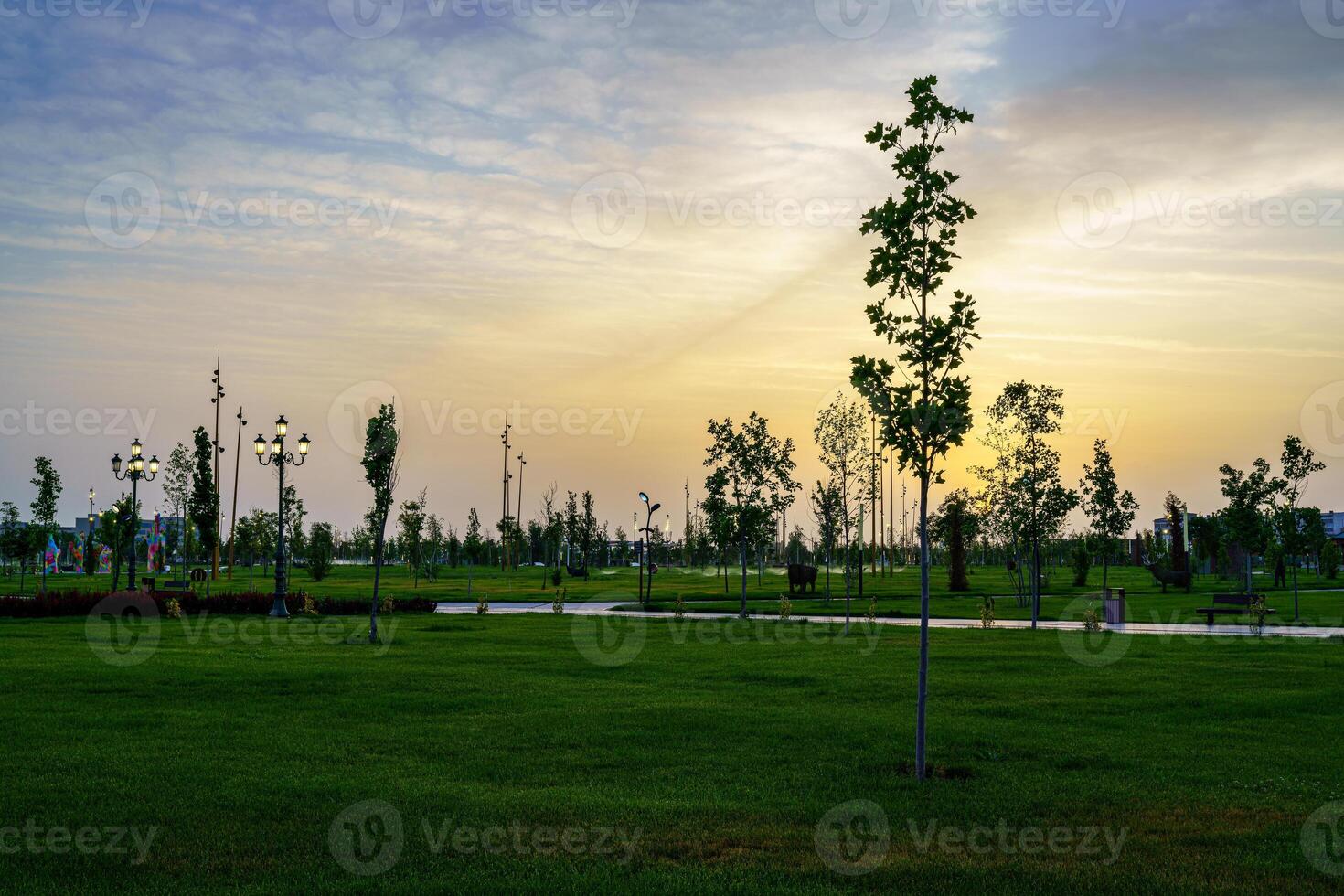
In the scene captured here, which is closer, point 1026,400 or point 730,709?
point 730,709

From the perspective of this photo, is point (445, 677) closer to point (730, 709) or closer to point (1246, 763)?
point (730, 709)

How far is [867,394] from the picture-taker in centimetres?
1167

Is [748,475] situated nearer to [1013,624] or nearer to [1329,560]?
[1013,624]

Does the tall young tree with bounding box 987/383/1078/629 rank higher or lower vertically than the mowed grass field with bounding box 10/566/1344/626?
higher

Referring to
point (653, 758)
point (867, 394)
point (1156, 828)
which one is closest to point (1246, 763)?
point (1156, 828)

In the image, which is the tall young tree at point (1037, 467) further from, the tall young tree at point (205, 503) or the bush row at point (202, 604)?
the tall young tree at point (205, 503)

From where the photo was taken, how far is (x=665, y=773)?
1123cm

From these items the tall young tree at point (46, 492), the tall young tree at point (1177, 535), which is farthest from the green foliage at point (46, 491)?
the tall young tree at point (1177, 535)

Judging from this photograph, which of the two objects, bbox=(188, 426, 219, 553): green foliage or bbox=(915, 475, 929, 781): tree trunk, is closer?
bbox=(915, 475, 929, 781): tree trunk

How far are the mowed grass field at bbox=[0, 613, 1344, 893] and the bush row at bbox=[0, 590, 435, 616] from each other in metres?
15.1

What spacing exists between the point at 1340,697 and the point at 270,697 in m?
18.3

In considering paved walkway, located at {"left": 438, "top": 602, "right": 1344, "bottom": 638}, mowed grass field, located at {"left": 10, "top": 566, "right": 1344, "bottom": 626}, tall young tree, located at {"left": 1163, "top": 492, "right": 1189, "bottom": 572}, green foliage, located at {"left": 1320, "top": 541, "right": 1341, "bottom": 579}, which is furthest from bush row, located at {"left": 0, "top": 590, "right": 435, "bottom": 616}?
green foliage, located at {"left": 1320, "top": 541, "right": 1341, "bottom": 579}

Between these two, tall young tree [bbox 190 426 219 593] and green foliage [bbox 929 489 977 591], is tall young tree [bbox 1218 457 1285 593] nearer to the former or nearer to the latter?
→ green foliage [bbox 929 489 977 591]

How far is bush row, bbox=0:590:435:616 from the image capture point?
3372 centimetres
